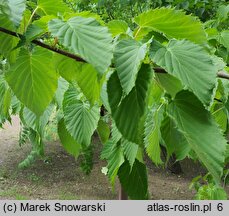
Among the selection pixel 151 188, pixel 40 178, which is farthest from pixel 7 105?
pixel 40 178

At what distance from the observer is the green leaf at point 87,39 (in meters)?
0.31

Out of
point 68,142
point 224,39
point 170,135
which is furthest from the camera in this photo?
point 224,39

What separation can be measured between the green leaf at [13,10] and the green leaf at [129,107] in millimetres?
94

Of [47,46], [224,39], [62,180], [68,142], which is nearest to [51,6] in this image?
[47,46]

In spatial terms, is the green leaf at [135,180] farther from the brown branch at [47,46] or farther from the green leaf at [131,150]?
the brown branch at [47,46]

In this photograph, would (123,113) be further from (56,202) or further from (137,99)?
(56,202)

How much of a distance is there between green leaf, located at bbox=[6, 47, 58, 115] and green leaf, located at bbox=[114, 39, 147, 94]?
0.08 m

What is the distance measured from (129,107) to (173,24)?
0.10 meters

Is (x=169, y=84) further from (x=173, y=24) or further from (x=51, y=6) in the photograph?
(x=51, y=6)

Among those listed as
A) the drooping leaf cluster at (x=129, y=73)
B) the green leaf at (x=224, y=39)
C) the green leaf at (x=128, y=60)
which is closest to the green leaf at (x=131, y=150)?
the drooping leaf cluster at (x=129, y=73)

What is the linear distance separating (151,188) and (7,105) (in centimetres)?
334

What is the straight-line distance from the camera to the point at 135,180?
0.45 metres

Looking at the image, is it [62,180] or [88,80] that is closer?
[88,80]

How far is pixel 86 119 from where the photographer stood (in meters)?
0.51
